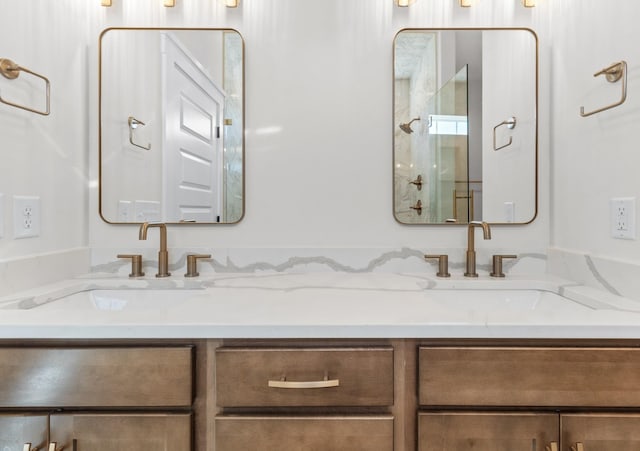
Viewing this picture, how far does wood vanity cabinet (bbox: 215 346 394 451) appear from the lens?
2.55 ft

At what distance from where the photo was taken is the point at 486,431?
0.77 meters

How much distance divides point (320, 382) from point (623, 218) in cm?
89

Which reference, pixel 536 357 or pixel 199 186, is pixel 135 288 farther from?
pixel 536 357

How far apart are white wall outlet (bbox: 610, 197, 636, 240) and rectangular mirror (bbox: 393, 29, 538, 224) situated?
1.09 ft

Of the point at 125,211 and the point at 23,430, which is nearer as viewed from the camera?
the point at 23,430

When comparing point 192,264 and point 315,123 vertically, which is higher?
point 315,123

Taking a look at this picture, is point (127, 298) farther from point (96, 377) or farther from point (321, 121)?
point (321, 121)

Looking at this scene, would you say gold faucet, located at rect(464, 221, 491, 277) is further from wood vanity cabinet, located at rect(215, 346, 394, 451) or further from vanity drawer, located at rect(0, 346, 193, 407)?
vanity drawer, located at rect(0, 346, 193, 407)

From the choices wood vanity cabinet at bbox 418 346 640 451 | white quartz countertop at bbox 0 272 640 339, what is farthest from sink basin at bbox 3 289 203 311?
wood vanity cabinet at bbox 418 346 640 451

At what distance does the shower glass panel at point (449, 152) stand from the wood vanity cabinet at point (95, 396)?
97cm

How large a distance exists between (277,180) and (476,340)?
86 centimetres

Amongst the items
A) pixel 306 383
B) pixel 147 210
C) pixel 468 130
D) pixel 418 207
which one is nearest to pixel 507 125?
pixel 468 130

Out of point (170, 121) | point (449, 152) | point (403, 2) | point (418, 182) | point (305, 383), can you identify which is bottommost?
point (305, 383)

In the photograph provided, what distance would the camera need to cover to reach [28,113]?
1112mm
